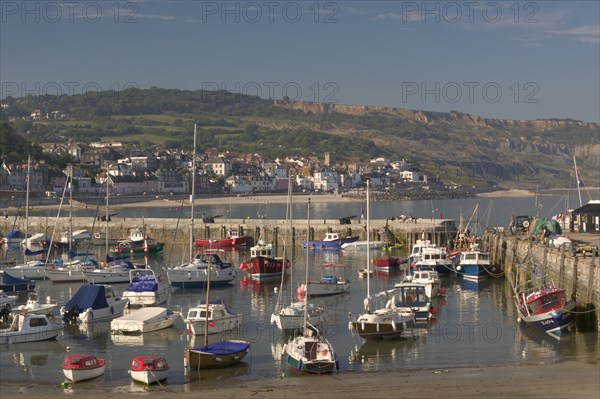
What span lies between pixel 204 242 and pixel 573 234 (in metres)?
25.5

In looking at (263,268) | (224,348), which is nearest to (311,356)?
(224,348)

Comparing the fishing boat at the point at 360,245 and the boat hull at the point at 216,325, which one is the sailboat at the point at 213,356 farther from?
the fishing boat at the point at 360,245

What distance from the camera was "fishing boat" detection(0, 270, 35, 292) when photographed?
41.5 metres

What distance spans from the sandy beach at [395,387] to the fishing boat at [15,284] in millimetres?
17360

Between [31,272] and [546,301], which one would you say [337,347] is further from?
[31,272]

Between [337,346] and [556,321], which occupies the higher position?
[556,321]

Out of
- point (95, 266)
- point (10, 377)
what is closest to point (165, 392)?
point (10, 377)

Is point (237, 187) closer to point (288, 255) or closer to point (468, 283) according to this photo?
point (288, 255)

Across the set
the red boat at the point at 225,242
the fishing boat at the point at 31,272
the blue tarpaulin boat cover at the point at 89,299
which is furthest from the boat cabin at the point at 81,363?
the red boat at the point at 225,242

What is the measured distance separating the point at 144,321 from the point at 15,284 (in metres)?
12.2

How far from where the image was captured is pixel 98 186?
15588cm

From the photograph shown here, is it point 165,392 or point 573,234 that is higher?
point 573,234

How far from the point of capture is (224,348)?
86.6 ft

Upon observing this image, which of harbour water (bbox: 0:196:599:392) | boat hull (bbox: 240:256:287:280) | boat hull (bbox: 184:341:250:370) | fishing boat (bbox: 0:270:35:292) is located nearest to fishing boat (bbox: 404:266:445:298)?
harbour water (bbox: 0:196:599:392)
